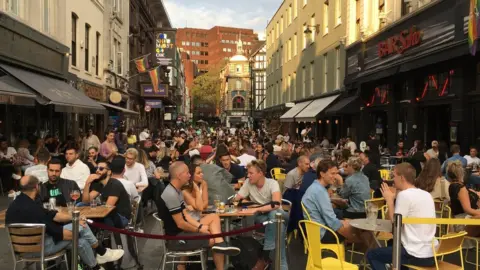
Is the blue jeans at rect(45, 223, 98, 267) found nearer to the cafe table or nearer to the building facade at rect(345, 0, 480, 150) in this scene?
the cafe table

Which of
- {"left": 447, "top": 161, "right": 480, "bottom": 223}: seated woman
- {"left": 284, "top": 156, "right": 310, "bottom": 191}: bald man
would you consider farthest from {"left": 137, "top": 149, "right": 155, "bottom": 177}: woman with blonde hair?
{"left": 447, "top": 161, "right": 480, "bottom": 223}: seated woman

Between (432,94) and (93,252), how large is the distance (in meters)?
13.7

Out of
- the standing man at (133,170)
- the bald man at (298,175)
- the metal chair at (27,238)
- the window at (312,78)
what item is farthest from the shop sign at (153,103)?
the metal chair at (27,238)

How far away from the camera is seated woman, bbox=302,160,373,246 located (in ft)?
18.9

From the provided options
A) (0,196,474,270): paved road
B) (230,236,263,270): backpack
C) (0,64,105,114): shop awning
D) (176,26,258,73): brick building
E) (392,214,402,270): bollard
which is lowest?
(0,196,474,270): paved road

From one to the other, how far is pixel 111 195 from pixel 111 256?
845 mm

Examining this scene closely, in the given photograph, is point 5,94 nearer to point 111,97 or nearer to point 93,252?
point 93,252

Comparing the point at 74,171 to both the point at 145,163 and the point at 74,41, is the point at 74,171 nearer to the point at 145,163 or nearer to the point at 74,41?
the point at 145,163

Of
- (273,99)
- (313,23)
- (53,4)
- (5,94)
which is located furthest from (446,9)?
(273,99)

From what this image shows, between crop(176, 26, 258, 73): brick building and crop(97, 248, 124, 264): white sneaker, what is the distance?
148070mm

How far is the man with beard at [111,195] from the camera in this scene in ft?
21.8

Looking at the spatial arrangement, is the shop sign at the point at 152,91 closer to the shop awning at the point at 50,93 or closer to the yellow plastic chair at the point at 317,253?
the shop awning at the point at 50,93

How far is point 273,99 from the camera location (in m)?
50.2

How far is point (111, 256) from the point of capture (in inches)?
251
